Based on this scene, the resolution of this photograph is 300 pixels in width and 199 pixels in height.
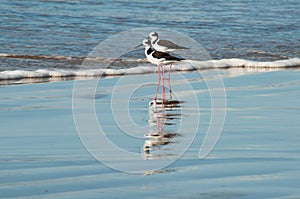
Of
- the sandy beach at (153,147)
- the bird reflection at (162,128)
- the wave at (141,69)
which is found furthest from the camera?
the wave at (141,69)

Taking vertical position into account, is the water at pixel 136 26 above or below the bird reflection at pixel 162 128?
above

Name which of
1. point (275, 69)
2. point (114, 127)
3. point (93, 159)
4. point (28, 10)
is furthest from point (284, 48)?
point (93, 159)

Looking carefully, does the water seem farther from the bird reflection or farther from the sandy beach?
the bird reflection

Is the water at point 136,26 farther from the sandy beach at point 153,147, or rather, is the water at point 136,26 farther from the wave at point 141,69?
the sandy beach at point 153,147

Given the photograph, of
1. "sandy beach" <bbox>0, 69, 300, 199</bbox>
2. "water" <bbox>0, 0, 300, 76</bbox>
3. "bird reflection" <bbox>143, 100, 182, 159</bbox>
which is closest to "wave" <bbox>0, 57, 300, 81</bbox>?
"water" <bbox>0, 0, 300, 76</bbox>

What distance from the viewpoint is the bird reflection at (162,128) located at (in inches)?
243

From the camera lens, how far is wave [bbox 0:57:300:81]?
438 inches

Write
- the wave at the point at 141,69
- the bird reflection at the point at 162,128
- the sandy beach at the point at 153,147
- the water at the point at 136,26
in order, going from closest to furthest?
the sandy beach at the point at 153,147 < the bird reflection at the point at 162,128 < the wave at the point at 141,69 < the water at the point at 136,26

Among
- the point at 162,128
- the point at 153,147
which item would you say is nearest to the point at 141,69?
the point at 162,128

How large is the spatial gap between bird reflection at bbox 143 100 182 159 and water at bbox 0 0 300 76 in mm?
3859

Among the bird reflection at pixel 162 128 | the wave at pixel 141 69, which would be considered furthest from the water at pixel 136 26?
the bird reflection at pixel 162 128

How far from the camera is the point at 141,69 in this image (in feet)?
39.9

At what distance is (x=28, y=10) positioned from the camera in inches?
773

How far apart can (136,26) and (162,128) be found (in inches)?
426
